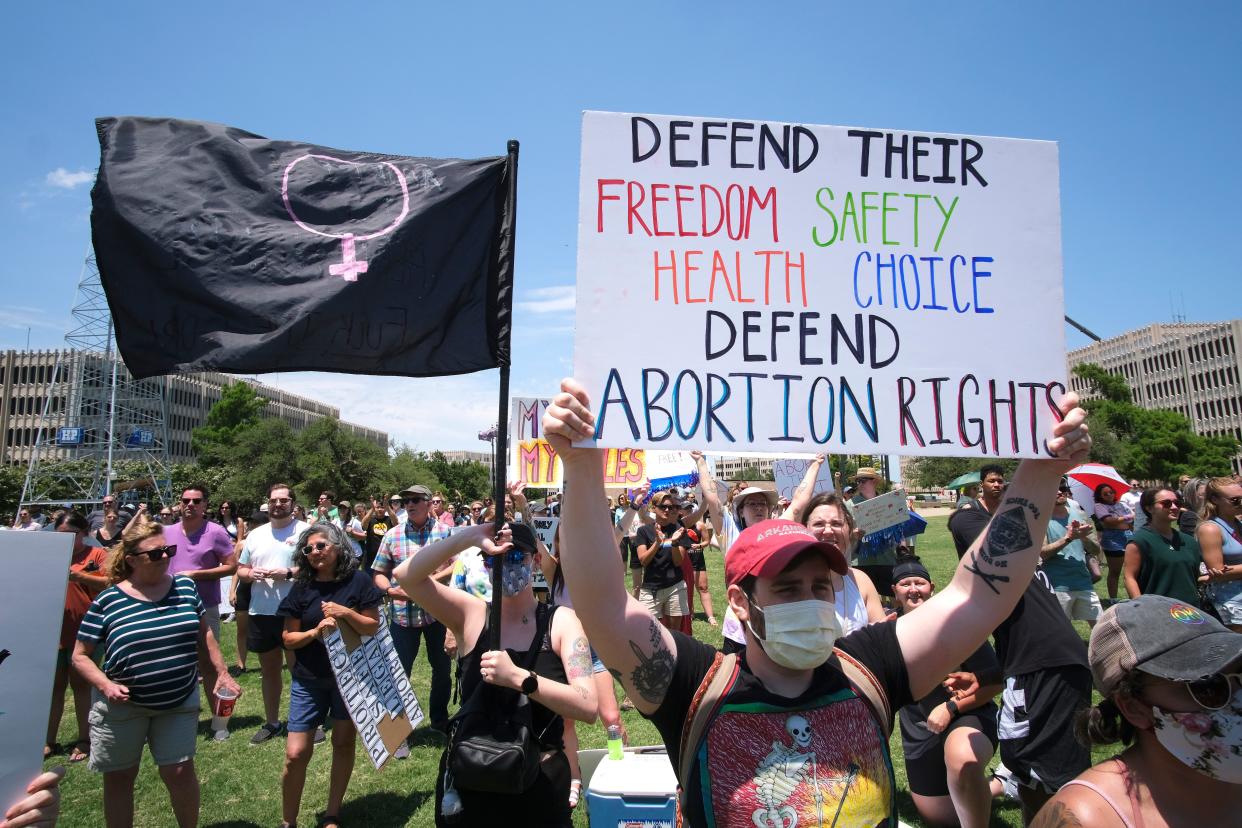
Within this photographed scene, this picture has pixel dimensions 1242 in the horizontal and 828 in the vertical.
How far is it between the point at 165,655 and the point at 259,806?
1921mm

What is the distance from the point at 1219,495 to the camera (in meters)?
7.04

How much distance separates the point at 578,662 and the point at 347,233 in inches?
103

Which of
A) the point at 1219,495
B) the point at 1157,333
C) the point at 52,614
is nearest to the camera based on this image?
the point at 52,614

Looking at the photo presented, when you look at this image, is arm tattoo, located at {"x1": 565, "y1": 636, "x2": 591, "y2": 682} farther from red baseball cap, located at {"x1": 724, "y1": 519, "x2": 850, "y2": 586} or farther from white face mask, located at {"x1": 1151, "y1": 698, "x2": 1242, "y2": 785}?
white face mask, located at {"x1": 1151, "y1": 698, "x2": 1242, "y2": 785}

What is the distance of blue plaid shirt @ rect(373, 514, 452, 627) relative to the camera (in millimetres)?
7949

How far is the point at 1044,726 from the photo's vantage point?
4051mm

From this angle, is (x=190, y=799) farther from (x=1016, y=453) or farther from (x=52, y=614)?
(x=1016, y=453)

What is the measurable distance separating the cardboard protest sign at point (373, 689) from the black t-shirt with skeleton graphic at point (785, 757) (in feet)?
12.5

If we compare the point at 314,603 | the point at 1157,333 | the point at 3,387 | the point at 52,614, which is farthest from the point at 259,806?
the point at 1157,333

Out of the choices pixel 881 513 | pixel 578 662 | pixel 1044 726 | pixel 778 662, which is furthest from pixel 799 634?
pixel 881 513

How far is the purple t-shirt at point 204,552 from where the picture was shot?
7.90 metres

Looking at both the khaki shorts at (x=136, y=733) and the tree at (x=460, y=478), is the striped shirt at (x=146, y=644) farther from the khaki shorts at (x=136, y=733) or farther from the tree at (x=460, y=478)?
the tree at (x=460, y=478)

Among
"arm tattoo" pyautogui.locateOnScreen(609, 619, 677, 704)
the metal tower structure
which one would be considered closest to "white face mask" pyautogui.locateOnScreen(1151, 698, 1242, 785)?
"arm tattoo" pyautogui.locateOnScreen(609, 619, 677, 704)

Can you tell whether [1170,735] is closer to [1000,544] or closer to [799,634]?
[1000,544]
